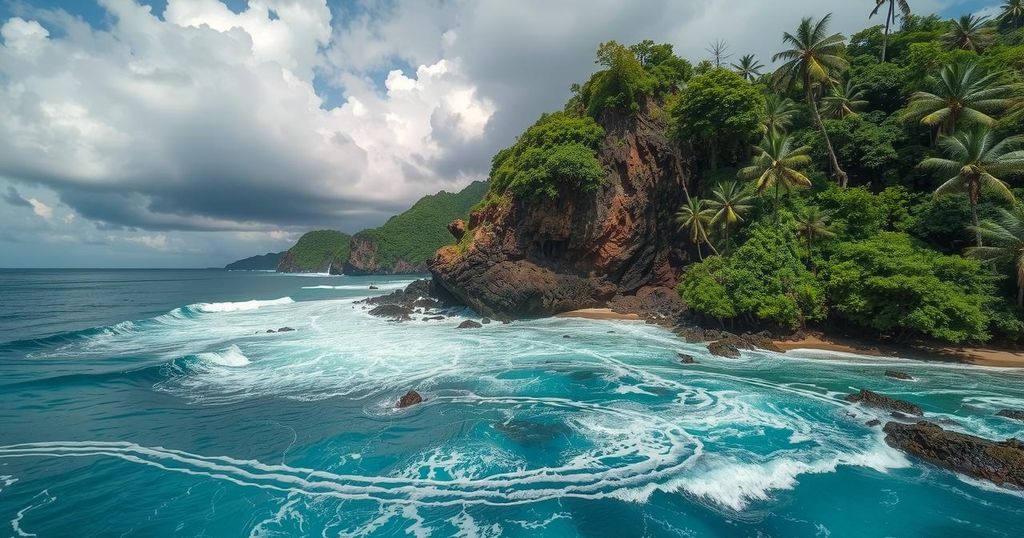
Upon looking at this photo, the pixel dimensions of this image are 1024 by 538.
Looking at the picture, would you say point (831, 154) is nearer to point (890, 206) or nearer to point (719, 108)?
point (890, 206)

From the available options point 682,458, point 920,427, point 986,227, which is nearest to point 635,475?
point 682,458

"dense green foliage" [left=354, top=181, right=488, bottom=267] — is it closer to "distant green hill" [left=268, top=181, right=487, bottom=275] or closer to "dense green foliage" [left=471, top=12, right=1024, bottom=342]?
"distant green hill" [left=268, top=181, right=487, bottom=275]

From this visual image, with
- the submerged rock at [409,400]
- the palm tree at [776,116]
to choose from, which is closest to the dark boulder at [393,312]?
the submerged rock at [409,400]

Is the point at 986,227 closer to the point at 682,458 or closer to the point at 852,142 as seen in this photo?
the point at 852,142

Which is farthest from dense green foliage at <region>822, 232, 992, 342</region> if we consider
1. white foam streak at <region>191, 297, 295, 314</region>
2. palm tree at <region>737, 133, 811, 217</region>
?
white foam streak at <region>191, 297, 295, 314</region>

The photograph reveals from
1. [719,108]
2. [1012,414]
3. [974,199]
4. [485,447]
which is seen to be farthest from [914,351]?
[485,447]

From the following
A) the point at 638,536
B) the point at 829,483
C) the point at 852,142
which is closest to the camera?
the point at 638,536
